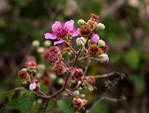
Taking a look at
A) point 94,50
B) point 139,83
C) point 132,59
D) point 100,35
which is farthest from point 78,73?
point 139,83

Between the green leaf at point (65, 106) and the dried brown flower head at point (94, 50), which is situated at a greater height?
the dried brown flower head at point (94, 50)

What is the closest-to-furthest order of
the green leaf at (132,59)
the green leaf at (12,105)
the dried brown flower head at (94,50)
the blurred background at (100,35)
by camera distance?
the dried brown flower head at (94,50) → the green leaf at (12,105) → the blurred background at (100,35) → the green leaf at (132,59)

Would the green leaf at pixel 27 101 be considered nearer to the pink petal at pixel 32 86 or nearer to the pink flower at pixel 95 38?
the pink petal at pixel 32 86

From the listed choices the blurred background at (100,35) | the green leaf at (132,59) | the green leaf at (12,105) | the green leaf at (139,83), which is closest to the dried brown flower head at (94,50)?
the green leaf at (12,105)

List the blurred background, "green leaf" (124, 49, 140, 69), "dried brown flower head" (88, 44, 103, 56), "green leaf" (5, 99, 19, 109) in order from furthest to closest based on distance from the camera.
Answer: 1. "green leaf" (124, 49, 140, 69)
2. the blurred background
3. "green leaf" (5, 99, 19, 109)
4. "dried brown flower head" (88, 44, 103, 56)

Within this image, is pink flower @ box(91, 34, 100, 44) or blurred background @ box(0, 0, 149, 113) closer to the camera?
pink flower @ box(91, 34, 100, 44)

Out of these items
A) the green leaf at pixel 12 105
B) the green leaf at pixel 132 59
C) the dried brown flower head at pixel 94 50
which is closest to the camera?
the dried brown flower head at pixel 94 50

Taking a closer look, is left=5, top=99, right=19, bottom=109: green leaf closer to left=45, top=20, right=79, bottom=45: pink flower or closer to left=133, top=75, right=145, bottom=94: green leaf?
left=45, top=20, right=79, bottom=45: pink flower

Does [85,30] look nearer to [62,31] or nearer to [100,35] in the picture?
[62,31]

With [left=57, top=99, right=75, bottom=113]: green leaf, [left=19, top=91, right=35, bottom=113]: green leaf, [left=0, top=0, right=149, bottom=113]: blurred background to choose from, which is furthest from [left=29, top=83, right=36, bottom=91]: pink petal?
[left=0, top=0, right=149, bottom=113]: blurred background

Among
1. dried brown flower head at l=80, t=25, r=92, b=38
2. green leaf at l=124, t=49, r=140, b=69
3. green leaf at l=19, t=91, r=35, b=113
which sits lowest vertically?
green leaf at l=124, t=49, r=140, b=69
